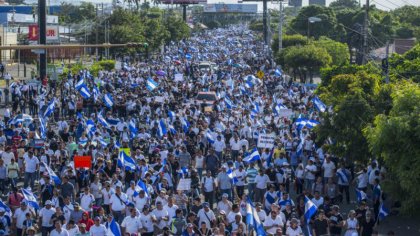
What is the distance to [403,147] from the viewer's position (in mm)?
16656

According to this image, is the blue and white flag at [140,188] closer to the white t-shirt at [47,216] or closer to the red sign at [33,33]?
the white t-shirt at [47,216]

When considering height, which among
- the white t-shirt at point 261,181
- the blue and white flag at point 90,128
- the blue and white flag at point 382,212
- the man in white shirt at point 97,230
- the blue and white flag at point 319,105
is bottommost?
the blue and white flag at point 382,212

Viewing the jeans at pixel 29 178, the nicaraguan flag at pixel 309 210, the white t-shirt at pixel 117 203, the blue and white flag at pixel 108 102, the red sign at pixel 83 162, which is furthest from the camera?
the blue and white flag at pixel 108 102

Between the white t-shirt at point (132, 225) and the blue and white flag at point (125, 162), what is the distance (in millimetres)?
4997

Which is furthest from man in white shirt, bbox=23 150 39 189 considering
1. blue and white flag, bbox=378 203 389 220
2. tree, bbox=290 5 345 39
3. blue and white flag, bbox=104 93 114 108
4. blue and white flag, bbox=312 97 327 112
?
tree, bbox=290 5 345 39

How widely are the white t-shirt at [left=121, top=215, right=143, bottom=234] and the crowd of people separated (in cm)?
2

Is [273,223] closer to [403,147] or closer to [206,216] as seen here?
[206,216]

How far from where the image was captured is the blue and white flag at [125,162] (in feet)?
63.7

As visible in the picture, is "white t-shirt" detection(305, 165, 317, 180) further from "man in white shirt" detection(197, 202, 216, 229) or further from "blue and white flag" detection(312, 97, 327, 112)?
"blue and white flag" detection(312, 97, 327, 112)

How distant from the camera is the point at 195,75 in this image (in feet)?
170

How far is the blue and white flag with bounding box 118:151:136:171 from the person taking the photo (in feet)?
63.7

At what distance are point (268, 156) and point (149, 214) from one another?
22.0ft

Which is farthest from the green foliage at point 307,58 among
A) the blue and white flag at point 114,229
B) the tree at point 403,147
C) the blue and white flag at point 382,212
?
the blue and white flag at point 114,229

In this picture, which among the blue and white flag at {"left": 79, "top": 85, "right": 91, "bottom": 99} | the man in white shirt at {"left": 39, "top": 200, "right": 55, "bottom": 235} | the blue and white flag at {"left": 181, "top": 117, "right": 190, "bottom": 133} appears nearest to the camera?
the man in white shirt at {"left": 39, "top": 200, "right": 55, "bottom": 235}
